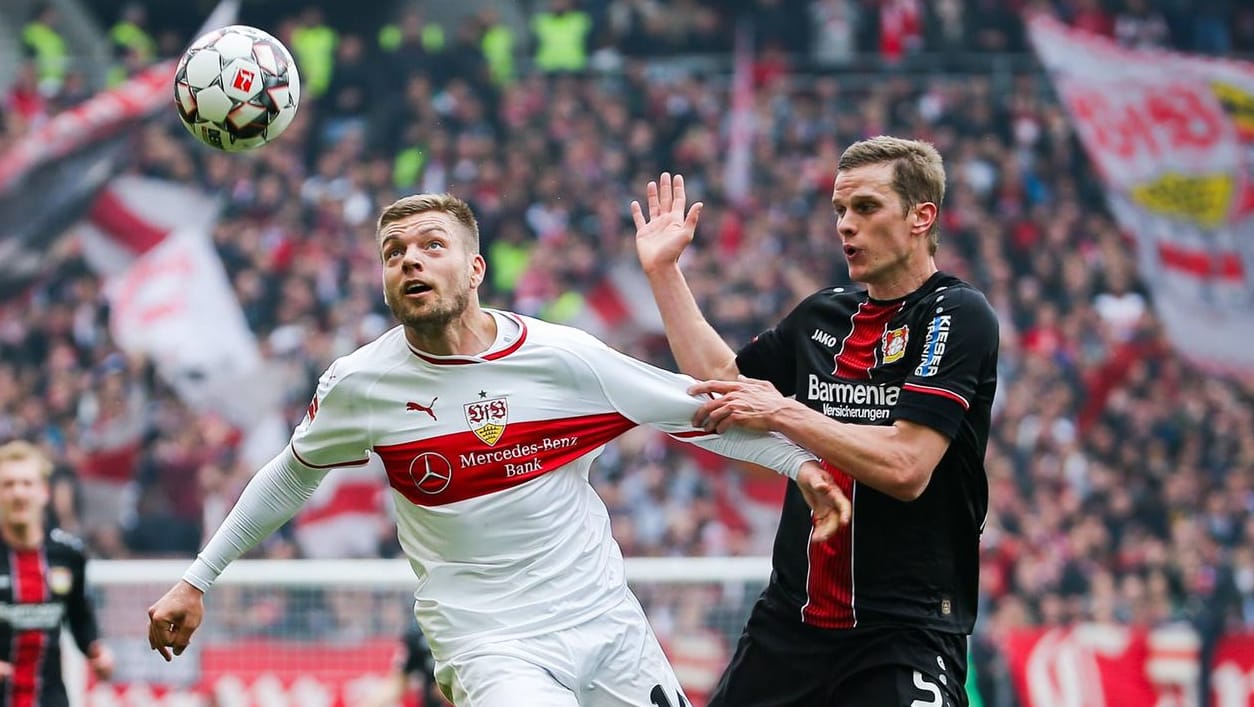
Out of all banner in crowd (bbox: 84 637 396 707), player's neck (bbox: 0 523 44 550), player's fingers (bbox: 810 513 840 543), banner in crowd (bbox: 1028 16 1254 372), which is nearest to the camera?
player's fingers (bbox: 810 513 840 543)

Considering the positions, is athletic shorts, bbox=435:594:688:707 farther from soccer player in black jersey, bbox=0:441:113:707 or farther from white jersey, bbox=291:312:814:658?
soccer player in black jersey, bbox=0:441:113:707

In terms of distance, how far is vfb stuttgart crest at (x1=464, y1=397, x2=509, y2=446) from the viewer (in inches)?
210

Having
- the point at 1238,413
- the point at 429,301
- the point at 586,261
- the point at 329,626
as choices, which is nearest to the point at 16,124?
the point at 586,261

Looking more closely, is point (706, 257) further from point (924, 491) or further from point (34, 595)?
point (924, 491)

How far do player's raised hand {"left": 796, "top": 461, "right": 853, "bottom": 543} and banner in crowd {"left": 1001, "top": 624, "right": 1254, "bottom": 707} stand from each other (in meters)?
6.72

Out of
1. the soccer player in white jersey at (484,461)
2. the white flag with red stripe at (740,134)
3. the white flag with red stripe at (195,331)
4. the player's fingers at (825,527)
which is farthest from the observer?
the white flag with red stripe at (740,134)

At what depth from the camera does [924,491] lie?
516 centimetres

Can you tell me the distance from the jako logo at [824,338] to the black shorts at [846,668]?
0.84 metres

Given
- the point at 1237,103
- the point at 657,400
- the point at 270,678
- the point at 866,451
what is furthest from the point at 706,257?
the point at 866,451

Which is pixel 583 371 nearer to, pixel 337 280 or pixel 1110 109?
pixel 337 280

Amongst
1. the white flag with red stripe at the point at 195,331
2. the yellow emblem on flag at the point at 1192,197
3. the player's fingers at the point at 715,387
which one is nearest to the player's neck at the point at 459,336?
the player's fingers at the point at 715,387

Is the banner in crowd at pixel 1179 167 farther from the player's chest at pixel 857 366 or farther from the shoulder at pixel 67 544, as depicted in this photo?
the player's chest at pixel 857 366

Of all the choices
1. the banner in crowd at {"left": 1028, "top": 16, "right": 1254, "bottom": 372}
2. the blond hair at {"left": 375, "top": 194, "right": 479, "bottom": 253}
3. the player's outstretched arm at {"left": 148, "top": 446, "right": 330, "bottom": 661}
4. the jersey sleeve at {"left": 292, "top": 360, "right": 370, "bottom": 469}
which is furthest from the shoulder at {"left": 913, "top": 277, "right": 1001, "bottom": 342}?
the banner in crowd at {"left": 1028, "top": 16, "right": 1254, "bottom": 372}

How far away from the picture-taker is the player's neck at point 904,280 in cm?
531
